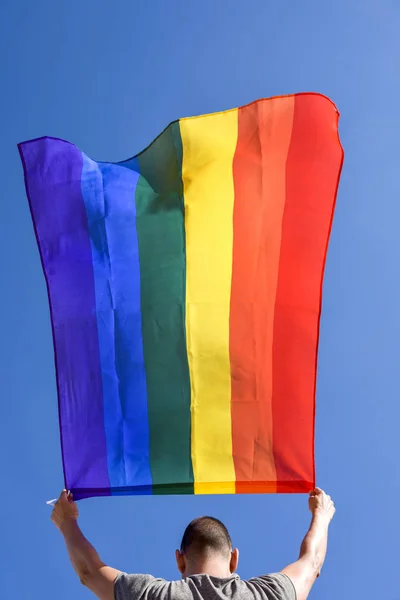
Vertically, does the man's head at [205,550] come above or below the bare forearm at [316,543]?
above

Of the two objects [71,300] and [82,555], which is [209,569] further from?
[71,300]

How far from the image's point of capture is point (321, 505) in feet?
12.0

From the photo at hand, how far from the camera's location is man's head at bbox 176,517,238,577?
2.72m

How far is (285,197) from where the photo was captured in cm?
444

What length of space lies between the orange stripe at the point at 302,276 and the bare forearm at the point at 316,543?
0.69 m

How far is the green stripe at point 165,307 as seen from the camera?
431 centimetres

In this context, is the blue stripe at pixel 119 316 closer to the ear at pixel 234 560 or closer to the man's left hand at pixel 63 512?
the man's left hand at pixel 63 512

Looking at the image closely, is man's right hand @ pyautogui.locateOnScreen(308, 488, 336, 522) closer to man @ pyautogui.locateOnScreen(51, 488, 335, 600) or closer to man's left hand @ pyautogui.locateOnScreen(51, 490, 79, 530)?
man @ pyautogui.locateOnScreen(51, 488, 335, 600)

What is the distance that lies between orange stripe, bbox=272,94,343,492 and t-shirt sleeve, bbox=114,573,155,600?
5.37 feet

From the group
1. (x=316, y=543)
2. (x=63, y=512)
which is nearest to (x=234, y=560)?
(x=316, y=543)

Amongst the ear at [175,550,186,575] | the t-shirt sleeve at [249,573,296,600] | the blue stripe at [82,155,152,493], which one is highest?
Result: the blue stripe at [82,155,152,493]

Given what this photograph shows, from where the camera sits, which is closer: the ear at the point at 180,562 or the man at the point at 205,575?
the man at the point at 205,575

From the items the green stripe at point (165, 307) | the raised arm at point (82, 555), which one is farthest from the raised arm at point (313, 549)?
the green stripe at point (165, 307)

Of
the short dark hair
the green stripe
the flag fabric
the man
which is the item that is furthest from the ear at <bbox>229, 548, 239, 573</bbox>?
the green stripe
